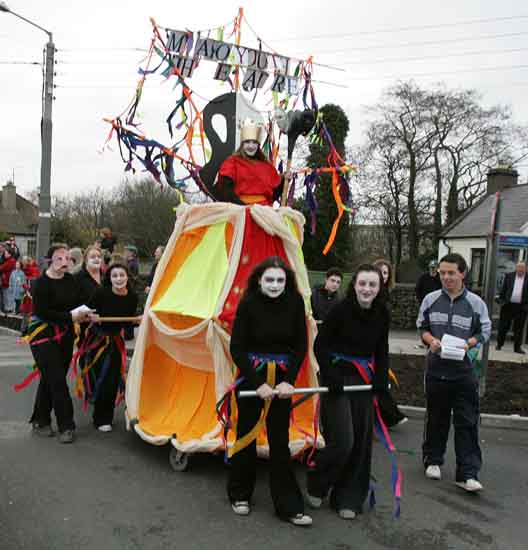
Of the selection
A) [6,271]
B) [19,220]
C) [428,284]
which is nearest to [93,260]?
[428,284]

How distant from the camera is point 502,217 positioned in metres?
19.7

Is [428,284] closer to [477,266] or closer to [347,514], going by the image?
[347,514]

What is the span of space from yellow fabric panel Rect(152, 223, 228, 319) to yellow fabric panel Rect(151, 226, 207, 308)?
0.17 feet

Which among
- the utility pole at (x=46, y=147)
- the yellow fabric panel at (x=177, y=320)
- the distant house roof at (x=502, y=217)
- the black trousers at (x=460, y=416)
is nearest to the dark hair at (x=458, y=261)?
the black trousers at (x=460, y=416)

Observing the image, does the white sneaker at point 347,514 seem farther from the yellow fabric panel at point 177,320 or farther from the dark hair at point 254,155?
the dark hair at point 254,155

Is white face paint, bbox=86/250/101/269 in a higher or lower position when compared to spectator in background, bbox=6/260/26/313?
higher

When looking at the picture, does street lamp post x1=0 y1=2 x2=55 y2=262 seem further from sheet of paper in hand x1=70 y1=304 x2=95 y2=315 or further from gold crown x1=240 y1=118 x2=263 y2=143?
gold crown x1=240 y1=118 x2=263 y2=143

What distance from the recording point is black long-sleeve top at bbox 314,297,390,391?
3.76 metres

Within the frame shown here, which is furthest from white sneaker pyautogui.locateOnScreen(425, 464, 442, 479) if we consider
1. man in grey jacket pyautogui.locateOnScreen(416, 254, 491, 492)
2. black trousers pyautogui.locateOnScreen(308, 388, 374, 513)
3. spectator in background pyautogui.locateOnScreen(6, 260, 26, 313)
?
spectator in background pyautogui.locateOnScreen(6, 260, 26, 313)

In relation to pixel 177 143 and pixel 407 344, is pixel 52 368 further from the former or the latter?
pixel 407 344

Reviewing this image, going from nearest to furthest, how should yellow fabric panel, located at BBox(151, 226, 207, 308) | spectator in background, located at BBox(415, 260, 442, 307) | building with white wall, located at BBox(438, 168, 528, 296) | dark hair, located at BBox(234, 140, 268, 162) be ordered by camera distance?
yellow fabric panel, located at BBox(151, 226, 207, 308) < dark hair, located at BBox(234, 140, 268, 162) < spectator in background, located at BBox(415, 260, 442, 307) < building with white wall, located at BBox(438, 168, 528, 296)

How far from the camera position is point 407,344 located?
1152cm

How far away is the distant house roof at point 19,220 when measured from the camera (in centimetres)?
4608

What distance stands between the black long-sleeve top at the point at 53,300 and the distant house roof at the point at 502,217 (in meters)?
15.7
